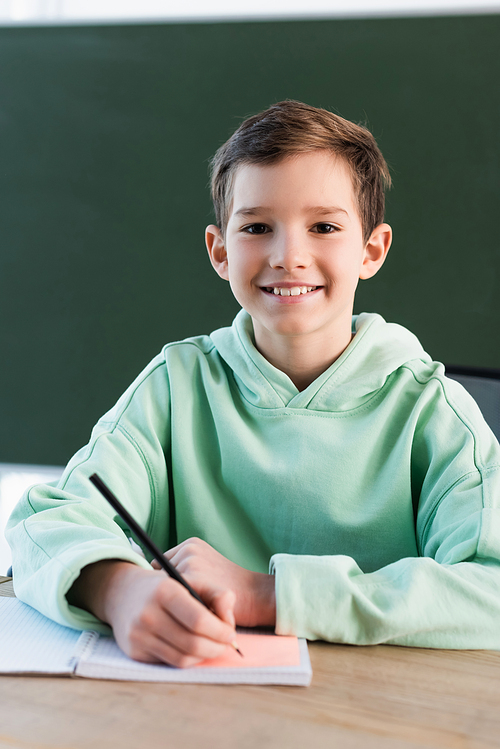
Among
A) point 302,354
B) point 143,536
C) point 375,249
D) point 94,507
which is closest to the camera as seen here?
point 143,536

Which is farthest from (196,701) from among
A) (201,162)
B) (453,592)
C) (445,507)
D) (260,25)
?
(260,25)

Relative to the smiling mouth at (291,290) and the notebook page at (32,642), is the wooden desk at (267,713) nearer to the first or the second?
the notebook page at (32,642)

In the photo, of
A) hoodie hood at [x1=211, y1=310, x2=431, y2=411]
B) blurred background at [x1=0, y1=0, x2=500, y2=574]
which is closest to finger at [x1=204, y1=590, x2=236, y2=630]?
hoodie hood at [x1=211, y1=310, x2=431, y2=411]

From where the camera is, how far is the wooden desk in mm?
477

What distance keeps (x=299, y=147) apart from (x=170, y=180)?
2.08 m

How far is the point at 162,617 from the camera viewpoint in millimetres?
615

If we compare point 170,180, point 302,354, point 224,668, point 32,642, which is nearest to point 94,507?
point 32,642

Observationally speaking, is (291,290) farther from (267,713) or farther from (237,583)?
(267,713)

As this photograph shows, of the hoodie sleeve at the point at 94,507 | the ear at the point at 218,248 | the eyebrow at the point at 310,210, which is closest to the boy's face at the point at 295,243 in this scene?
the eyebrow at the point at 310,210

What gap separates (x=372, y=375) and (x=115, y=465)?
1.34ft

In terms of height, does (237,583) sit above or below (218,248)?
below

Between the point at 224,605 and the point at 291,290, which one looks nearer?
the point at 224,605

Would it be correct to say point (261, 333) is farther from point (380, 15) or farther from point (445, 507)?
point (380, 15)

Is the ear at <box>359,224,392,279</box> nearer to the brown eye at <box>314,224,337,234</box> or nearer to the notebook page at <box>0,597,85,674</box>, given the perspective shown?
the brown eye at <box>314,224,337,234</box>
